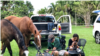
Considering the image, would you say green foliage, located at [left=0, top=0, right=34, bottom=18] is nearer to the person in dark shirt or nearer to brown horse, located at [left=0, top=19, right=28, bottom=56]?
brown horse, located at [left=0, top=19, right=28, bottom=56]

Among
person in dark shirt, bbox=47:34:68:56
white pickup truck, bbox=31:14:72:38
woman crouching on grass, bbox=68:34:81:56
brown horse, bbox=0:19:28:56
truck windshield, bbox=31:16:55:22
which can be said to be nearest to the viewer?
person in dark shirt, bbox=47:34:68:56

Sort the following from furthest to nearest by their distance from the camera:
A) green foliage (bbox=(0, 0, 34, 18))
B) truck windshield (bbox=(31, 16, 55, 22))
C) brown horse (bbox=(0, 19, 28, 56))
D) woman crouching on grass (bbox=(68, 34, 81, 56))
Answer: green foliage (bbox=(0, 0, 34, 18)) < truck windshield (bbox=(31, 16, 55, 22)) < brown horse (bbox=(0, 19, 28, 56)) < woman crouching on grass (bbox=(68, 34, 81, 56))

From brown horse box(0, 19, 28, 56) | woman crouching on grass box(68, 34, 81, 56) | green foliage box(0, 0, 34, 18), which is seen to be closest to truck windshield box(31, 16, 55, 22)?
brown horse box(0, 19, 28, 56)

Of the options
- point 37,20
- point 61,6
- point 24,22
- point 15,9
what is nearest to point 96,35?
point 37,20

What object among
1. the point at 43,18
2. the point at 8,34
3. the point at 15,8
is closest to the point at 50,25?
the point at 43,18

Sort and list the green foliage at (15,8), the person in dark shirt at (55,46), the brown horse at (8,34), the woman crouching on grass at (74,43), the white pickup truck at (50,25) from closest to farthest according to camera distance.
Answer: the person in dark shirt at (55,46) < the woman crouching on grass at (74,43) < the brown horse at (8,34) < the white pickup truck at (50,25) < the green foliage at (15,8)

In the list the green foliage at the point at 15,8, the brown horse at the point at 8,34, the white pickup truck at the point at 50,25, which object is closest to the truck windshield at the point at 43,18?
the white pickup truck at the point at 50,25

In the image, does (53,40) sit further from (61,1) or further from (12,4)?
(61,1)

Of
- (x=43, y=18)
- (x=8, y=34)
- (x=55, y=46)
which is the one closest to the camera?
(x=55, y=46)

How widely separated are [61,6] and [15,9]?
71.5 ft

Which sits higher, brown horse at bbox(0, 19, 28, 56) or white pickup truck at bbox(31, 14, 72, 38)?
brown horse at bbox(0, 19, 28, 56)

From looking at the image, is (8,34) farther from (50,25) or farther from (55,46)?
(50,25)

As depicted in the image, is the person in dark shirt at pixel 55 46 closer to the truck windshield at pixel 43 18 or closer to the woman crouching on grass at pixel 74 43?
the woman crouching on grass at pixel 74 43

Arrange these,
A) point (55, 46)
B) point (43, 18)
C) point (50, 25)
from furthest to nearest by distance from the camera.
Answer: point (43, 18) → point (50, 25) → point (55, 46)
